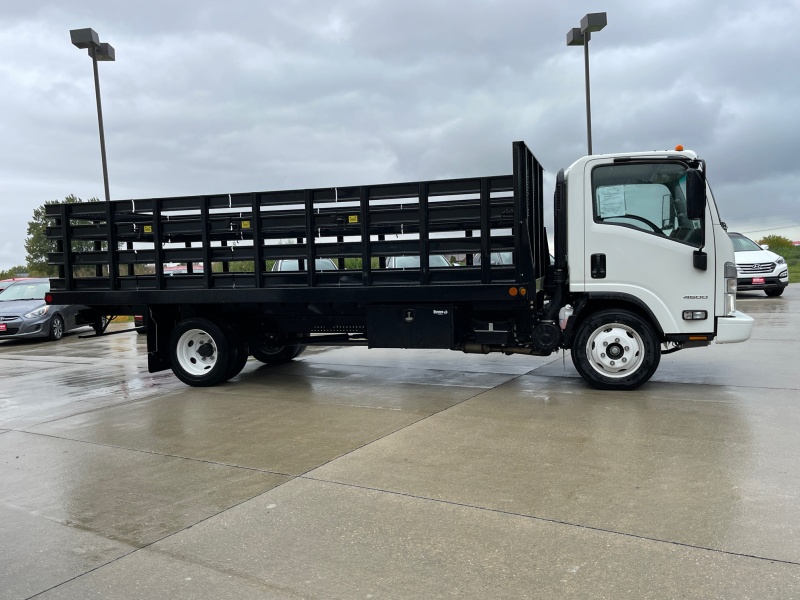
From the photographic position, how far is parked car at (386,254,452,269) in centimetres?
789

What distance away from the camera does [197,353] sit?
29.6 feet

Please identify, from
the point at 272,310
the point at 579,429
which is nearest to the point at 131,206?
the point at 272,310

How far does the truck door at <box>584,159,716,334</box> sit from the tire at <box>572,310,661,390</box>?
25 cm

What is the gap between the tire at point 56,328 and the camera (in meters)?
16.5

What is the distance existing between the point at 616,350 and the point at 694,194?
1.87 m

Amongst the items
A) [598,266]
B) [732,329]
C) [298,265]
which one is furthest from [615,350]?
[298,265]

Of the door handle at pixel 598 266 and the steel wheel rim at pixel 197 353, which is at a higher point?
the door handle at pixel 598 266

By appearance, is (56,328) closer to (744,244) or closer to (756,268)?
(756,268)

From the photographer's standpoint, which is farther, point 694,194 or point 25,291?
point 25,291

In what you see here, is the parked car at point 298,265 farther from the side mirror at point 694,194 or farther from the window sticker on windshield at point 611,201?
the side mirror at point 694,194

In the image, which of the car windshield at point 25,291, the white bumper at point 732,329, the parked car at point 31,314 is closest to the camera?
the white bumper at point 732,329

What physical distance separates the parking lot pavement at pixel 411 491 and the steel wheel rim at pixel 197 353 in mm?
546

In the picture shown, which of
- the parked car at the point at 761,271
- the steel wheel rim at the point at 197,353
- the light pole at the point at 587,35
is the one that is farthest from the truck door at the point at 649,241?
the parked car at the point at 761,271

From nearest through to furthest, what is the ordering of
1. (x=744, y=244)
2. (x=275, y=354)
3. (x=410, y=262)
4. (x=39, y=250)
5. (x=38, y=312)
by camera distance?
(x=410, y=262) < (x=275, y=354) < (x=38, y=312) < (x=744, y=244) < (x=39, y=250)
